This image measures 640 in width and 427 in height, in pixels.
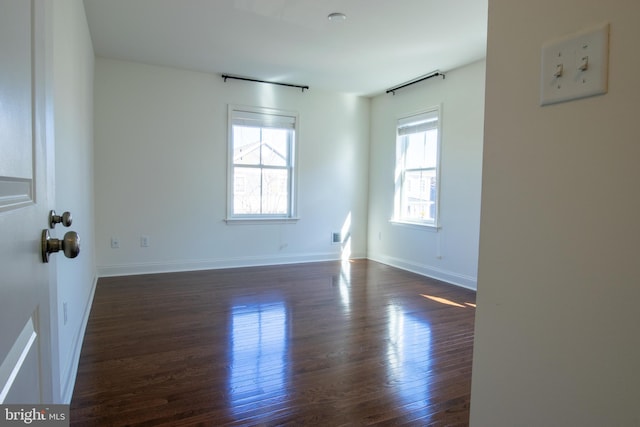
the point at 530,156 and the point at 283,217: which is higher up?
the point at 530,156

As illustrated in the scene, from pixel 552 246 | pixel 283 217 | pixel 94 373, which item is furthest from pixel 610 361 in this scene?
pixel 283 217

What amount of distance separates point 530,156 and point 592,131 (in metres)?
0.13

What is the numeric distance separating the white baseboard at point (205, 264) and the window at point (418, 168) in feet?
4.61

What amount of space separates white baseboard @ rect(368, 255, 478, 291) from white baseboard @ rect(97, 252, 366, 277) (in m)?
0.84

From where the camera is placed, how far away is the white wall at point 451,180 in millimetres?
4285

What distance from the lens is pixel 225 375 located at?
2219mm

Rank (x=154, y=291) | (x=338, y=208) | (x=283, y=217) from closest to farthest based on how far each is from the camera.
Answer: (x=154, y=291)
(x=283, y=217)
(x=338, y=208)

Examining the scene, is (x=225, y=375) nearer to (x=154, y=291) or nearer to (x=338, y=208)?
(x=154, y=291)

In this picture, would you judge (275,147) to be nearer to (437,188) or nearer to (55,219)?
(437,188)

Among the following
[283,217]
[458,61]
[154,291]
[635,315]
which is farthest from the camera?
[283,217]

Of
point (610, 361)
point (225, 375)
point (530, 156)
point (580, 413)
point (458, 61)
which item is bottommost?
point (225, 375)

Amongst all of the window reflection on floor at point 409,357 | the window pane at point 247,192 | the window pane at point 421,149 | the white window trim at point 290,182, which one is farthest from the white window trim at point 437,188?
the window pane at point 247,192

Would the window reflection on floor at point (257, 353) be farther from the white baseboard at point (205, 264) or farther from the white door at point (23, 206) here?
the white baseboard at point (205, 264)

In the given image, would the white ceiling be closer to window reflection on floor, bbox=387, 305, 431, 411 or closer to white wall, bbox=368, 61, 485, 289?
white wall, bbox=368, 61, 485, 289
